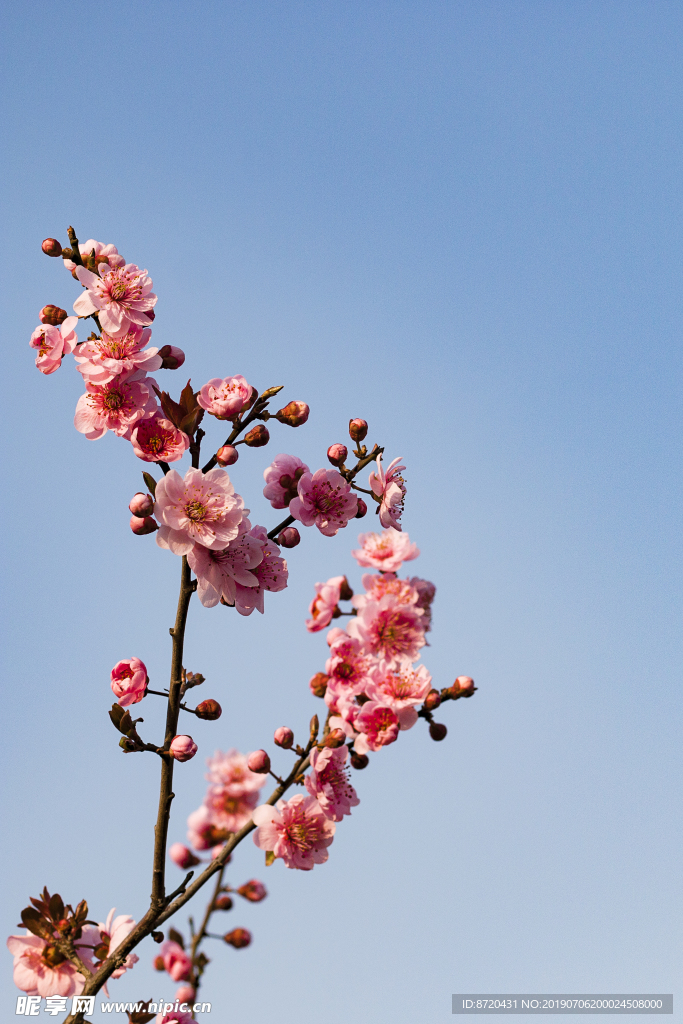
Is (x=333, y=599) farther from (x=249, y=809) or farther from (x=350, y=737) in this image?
(x=249, y=809)

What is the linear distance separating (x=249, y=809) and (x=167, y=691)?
0.86m

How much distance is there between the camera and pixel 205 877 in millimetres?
2588

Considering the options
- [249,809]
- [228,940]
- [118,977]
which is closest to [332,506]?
[249,809]

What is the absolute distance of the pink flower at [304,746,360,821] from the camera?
2594mm

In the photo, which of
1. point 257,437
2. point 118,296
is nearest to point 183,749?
point 257,437

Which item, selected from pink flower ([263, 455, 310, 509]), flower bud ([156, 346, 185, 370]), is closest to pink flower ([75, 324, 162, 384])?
flower bud ([156, 346, 185, 370])

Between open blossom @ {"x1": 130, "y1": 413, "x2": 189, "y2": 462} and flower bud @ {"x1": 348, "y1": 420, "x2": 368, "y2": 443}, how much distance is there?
712 mm

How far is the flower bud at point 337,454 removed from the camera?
327cm

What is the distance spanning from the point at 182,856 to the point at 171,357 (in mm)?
2026

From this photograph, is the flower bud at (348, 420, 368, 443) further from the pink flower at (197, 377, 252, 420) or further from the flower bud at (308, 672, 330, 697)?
the flower bud at (308, 672, 330, 697)

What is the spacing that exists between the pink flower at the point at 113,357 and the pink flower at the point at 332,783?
1605mm

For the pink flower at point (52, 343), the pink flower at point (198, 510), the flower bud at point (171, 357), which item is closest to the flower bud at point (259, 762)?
the pink flower at point (198, 510)

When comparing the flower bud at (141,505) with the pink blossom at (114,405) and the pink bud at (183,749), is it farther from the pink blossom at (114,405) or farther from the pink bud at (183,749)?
the pink bud at (183,749)

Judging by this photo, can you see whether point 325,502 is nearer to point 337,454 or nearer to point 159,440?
point 337,454
